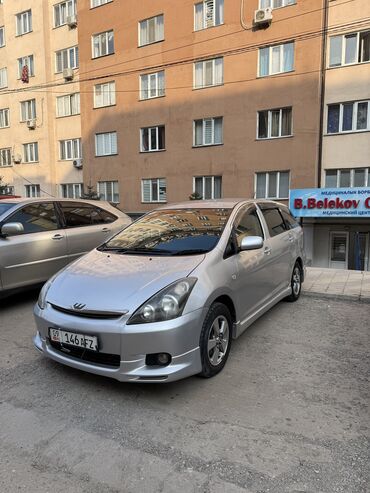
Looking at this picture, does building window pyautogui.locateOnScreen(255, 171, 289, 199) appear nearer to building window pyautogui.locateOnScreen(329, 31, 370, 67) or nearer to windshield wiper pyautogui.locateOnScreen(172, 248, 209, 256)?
building window pyautogui.locateOnScreen(329, 31, 370, 67)

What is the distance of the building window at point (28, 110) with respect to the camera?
25953 mm

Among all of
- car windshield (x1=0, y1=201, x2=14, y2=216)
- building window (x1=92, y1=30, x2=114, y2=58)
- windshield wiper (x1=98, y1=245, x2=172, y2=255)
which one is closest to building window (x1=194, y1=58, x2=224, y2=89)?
building window (x1=92, y1=30, x2=114, y2=58)

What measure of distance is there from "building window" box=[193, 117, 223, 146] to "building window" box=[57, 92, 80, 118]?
8.84 m

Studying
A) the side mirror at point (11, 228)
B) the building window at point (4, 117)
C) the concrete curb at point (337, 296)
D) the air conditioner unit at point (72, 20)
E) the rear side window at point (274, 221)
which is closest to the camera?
the rear side window at point (274, 221)

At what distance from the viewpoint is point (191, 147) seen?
63.9 feet

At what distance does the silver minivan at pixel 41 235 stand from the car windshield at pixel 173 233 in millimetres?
1168

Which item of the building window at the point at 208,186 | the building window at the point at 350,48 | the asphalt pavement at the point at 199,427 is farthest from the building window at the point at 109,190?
the asphalt pavement at the point at 199,427

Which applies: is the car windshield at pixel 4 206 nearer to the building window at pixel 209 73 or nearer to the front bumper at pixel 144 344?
the front bumper at pixel 144 344

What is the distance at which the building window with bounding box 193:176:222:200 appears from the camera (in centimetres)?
1908

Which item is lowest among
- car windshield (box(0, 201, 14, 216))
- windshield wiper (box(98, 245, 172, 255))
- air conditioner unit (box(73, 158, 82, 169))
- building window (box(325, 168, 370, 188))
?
windshield wiper (box(98, 245, 172, 255))

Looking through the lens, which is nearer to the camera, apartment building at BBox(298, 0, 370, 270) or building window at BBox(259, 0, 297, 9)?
apartment building at BBox(298, 0, 370, 270)

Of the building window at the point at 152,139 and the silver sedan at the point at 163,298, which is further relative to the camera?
the building window at the point at 152,139

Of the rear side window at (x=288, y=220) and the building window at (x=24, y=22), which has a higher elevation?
the building window at (x=24, y=22)

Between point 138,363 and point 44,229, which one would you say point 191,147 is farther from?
point 138,363
